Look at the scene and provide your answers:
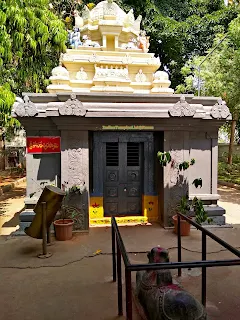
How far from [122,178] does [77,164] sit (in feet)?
4.83

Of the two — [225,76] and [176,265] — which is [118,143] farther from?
[225,76]

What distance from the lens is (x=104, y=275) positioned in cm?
500

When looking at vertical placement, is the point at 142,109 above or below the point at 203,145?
above

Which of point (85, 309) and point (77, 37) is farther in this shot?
point (77, 37)

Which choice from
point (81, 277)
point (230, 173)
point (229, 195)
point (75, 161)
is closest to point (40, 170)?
point (75, 161)

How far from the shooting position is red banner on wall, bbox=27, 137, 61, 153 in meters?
7.39

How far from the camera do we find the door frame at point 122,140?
7965mm

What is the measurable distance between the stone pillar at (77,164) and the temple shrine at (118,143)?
3 centimetres

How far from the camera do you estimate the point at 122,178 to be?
323 inches

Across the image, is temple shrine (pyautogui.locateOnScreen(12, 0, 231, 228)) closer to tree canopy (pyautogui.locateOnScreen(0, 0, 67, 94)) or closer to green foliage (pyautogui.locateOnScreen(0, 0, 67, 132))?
green foliage (pyautogui.locateOnScreen(0, 0, 67, 132))

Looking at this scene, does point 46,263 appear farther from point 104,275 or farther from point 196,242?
point 196,242

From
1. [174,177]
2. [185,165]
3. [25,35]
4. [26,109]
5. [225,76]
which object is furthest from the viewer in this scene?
[225,76]

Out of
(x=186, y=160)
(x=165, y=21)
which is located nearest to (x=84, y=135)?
(x=186, y=160)

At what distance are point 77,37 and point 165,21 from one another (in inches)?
402
